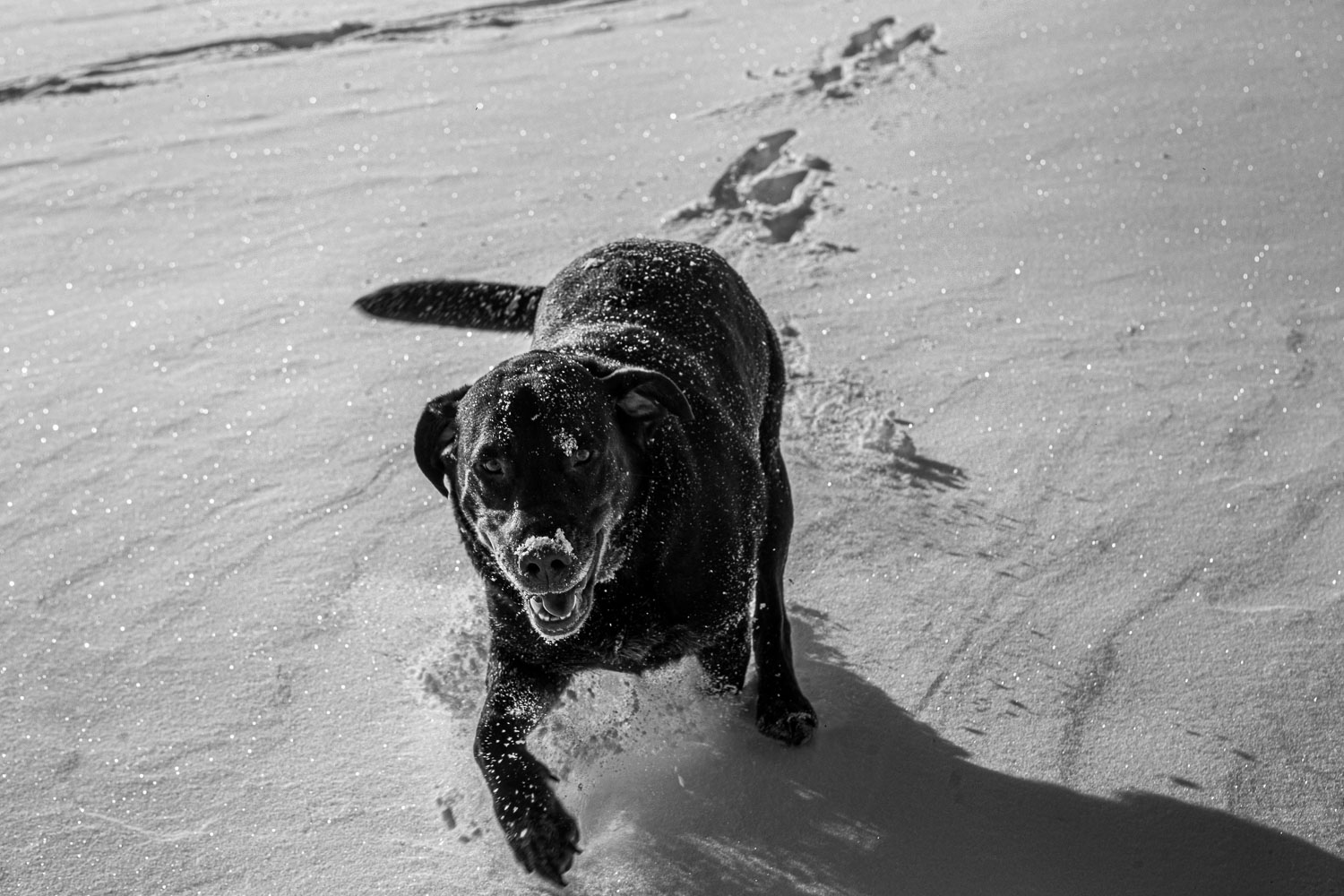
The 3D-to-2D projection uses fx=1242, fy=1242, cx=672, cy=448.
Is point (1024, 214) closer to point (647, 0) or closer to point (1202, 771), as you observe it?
point (1202, 771)

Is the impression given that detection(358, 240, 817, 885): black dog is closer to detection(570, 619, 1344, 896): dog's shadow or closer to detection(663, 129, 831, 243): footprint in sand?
detection(570, 619, 1344, 896): dog's shadow

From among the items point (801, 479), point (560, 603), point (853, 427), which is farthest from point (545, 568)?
point (853, 427)

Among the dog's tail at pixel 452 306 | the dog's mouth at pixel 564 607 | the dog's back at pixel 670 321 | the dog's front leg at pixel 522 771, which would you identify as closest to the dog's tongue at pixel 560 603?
the dog's mouth at pixel 564 607

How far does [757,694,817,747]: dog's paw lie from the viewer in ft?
10.7

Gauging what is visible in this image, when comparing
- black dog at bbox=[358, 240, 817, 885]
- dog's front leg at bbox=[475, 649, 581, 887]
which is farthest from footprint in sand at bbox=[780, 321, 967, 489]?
dog's front leg at bbox=[475, 649, 581, 887]

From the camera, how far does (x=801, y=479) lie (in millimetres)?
4309

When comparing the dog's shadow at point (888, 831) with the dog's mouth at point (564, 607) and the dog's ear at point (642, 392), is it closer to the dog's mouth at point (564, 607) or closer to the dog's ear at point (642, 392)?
the dog's mouth at point (564, 607)

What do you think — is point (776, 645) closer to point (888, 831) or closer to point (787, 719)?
point (787, 719)

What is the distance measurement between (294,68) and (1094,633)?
725 centimetres

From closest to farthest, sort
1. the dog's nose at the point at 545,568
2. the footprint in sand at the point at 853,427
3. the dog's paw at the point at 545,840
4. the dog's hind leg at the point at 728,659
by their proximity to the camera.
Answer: the dog's nose at the point at 545,568 < the dog's paw at the point at 545,840 < the dog's hind leg at the point at 728,659 < the footprint in sand at the point at 853,427

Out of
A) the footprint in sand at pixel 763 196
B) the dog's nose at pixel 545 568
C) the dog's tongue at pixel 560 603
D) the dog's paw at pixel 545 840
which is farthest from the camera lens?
the footprint in sand at pixel 763 196

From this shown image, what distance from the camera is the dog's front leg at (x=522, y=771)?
2861 mm

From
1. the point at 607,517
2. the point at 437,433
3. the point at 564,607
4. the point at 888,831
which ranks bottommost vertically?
the point at 888,831

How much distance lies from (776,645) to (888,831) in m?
0.61
